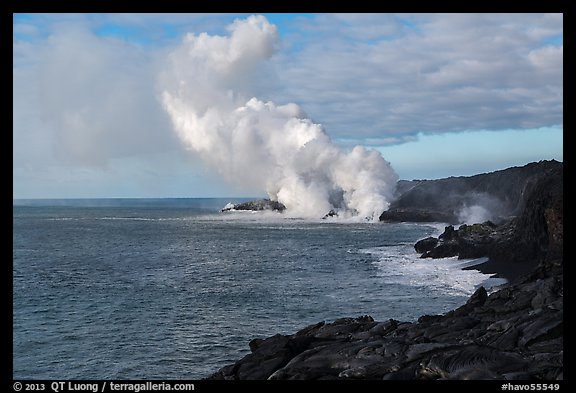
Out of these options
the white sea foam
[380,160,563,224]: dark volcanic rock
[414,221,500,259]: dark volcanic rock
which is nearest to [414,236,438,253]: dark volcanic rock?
[414,221,500,259]: dark volcanic rock

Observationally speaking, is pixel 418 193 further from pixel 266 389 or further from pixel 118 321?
pixel 266 389

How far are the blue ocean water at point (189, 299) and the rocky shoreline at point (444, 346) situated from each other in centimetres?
519

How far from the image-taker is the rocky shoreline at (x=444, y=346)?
15094 millimetres

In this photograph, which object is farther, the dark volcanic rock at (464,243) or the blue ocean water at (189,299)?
the dark volcanic rock at (464,243)

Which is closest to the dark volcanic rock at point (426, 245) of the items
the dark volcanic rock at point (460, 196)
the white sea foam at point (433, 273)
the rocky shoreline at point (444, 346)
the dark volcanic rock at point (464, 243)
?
the dark volcanic rock at point (464, 243)

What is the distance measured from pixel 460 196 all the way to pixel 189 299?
104 meters

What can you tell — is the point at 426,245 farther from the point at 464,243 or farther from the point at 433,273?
the point at 433,273

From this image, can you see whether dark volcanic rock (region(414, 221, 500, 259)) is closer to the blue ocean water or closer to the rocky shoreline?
the blue ocean water

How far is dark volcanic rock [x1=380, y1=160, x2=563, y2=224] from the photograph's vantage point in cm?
11162

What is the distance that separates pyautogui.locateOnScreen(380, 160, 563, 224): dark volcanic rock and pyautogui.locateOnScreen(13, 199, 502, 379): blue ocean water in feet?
164

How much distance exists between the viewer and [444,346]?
1711 cm

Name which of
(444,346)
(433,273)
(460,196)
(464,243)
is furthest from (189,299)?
(460,196)

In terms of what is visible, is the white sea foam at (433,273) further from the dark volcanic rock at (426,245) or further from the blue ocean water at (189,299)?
the dark volcanic rock at (426,245)

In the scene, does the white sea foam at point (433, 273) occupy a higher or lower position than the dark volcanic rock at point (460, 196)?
lower
